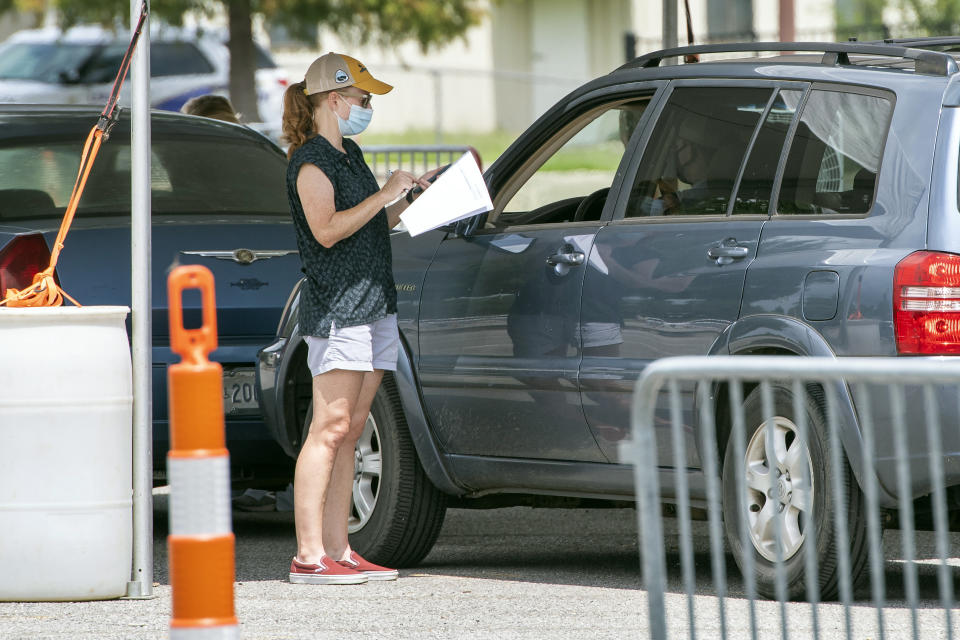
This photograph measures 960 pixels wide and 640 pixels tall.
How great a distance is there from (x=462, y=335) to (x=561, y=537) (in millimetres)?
1567

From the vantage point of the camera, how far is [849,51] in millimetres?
5746

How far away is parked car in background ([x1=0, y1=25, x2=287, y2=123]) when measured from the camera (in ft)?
72.3

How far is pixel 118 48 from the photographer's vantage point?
22.8m

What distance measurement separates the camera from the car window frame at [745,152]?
564 cm

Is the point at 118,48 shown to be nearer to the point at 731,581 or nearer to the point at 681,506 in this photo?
the point at 731,581

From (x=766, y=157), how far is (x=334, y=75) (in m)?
1.55

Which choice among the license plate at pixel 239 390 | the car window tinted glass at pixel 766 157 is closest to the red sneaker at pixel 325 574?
the license plate at pixel 239 390

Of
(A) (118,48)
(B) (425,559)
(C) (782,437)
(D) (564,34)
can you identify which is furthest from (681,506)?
(D) (564,34)

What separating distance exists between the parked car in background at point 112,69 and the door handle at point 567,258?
1605 cm

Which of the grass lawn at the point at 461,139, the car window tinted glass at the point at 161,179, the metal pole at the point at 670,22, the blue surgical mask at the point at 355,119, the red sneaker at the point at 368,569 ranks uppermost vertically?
the grass lawn at the point at 461,139

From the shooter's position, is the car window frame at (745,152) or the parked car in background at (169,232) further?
the parked car in background at (169,232)

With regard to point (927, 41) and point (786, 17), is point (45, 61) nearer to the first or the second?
point (786, 17)

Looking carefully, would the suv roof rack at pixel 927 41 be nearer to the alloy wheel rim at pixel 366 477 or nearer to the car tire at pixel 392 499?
the car tire at pixel 392 499

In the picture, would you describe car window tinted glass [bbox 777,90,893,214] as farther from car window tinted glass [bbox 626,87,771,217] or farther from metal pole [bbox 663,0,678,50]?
metal pole [bbox 663,0,678,50]
